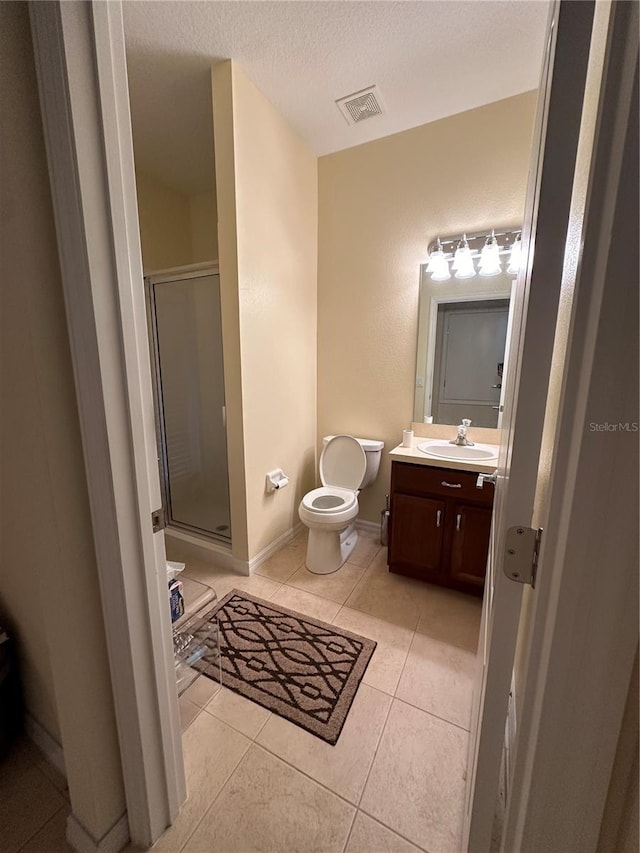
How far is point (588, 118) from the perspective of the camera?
1.92ft

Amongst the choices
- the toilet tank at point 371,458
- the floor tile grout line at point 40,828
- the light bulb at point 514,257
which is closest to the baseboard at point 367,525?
the toilet tank at point 371,458

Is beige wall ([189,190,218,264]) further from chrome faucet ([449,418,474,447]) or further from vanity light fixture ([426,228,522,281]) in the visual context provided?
chrome faucet ([449,418,474,447])

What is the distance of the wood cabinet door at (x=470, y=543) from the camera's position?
1790mm

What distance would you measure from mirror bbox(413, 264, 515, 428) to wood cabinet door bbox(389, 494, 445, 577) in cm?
66

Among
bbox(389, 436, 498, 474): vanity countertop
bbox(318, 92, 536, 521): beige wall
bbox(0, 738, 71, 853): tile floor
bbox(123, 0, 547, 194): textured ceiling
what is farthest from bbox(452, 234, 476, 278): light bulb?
bbox(0, 738, 71, 853): tile floor

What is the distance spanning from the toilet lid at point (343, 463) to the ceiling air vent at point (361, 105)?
6.41ft

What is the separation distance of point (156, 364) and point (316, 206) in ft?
5.39

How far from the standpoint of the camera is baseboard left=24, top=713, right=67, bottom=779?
3.60ft

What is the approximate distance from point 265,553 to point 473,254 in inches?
91.6

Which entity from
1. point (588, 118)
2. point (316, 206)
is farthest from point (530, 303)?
point (316, 206)

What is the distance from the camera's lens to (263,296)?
6.72ft

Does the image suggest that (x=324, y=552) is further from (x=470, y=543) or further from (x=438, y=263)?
(x=438, y=263)

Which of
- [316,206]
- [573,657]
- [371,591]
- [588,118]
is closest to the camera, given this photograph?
[573,657]

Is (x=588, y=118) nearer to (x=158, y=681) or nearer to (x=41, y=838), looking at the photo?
(x=158, y=681)
